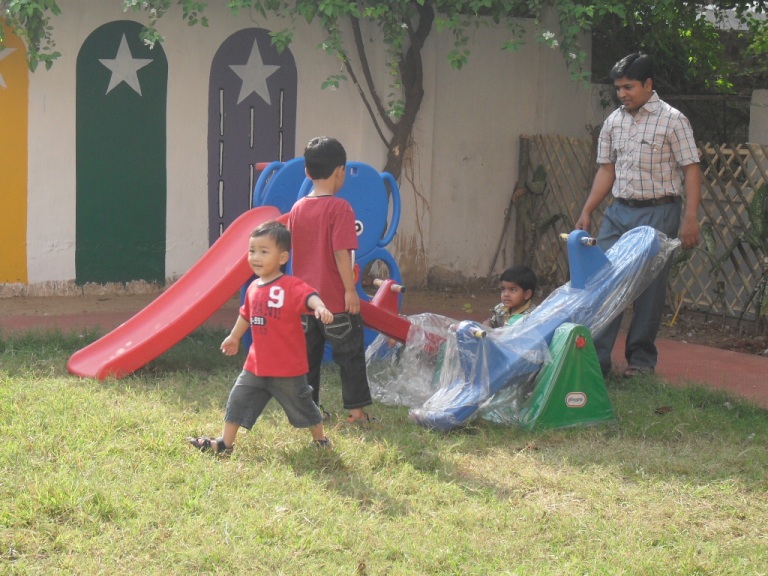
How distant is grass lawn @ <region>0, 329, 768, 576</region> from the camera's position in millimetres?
3613

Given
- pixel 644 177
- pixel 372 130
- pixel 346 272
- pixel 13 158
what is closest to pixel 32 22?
pixel 13 158

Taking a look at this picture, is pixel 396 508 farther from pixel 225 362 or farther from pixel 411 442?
pixel 225 362

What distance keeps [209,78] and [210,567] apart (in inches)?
247

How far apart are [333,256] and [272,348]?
739 mm

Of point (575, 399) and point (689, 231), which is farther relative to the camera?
point (689, 231)

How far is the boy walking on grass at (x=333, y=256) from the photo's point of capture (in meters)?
5.12

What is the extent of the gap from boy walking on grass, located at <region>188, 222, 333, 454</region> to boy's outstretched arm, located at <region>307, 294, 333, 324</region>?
0.02 meters

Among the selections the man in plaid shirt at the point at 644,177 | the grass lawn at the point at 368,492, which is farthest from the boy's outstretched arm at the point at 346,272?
the man in plaid shirt at the point at 644,177

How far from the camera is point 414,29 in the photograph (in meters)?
9.34

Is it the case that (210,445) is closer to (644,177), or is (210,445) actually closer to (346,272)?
(346,272)

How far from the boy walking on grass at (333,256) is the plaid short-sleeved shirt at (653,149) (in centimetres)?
Result: 196

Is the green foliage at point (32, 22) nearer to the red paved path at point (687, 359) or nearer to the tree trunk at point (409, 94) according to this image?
the red paved path at point (687, 359)

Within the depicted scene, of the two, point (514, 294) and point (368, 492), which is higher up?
point (514, 294)

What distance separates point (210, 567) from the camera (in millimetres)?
3494
